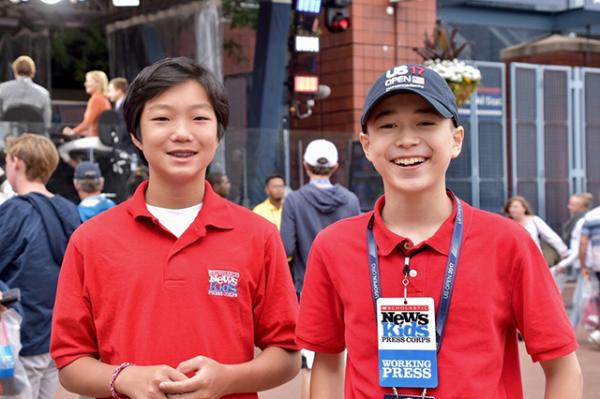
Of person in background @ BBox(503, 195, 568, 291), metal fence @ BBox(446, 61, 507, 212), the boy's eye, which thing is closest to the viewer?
the boy's eye

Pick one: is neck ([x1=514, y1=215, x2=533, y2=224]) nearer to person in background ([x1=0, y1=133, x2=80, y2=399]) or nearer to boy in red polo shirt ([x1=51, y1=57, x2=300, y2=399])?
person in background ([x1=0, y1=133, x2=80, y2=399])

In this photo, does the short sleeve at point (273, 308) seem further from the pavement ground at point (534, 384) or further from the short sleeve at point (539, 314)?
the pavement ground at point (534, 384)

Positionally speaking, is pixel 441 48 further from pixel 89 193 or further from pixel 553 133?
pixel 89 193

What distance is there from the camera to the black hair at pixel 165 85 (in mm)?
2961

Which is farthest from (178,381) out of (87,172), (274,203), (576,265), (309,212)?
(576,265)

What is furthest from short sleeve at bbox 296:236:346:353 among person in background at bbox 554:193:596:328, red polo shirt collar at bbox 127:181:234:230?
person in background at bbox 554:193:596:328

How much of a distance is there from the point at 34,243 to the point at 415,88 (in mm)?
3283

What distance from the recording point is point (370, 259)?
8.86 ft

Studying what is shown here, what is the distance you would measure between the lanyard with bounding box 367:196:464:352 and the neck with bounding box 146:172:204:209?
53 cm

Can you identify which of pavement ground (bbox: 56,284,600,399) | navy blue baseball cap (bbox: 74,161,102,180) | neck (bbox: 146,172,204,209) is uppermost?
neck (bbox: 146,172,204,209)

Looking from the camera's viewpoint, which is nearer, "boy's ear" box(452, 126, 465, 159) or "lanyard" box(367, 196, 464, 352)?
"lanyard" box(367, 196, 464, 352)

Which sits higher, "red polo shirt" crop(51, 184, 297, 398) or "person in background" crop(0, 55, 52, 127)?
"person in background" crop(0, 55, 52, 127)

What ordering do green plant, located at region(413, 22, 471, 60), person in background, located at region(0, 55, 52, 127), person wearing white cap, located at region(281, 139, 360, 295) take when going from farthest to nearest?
green plant, located at region(413, 22, 471, 60)
person in background, located at region(0, 55, 52, 127)
person wearing white cap, located at region(281, 139, 360, 295)

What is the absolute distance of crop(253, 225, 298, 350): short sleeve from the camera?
9.86 feet
